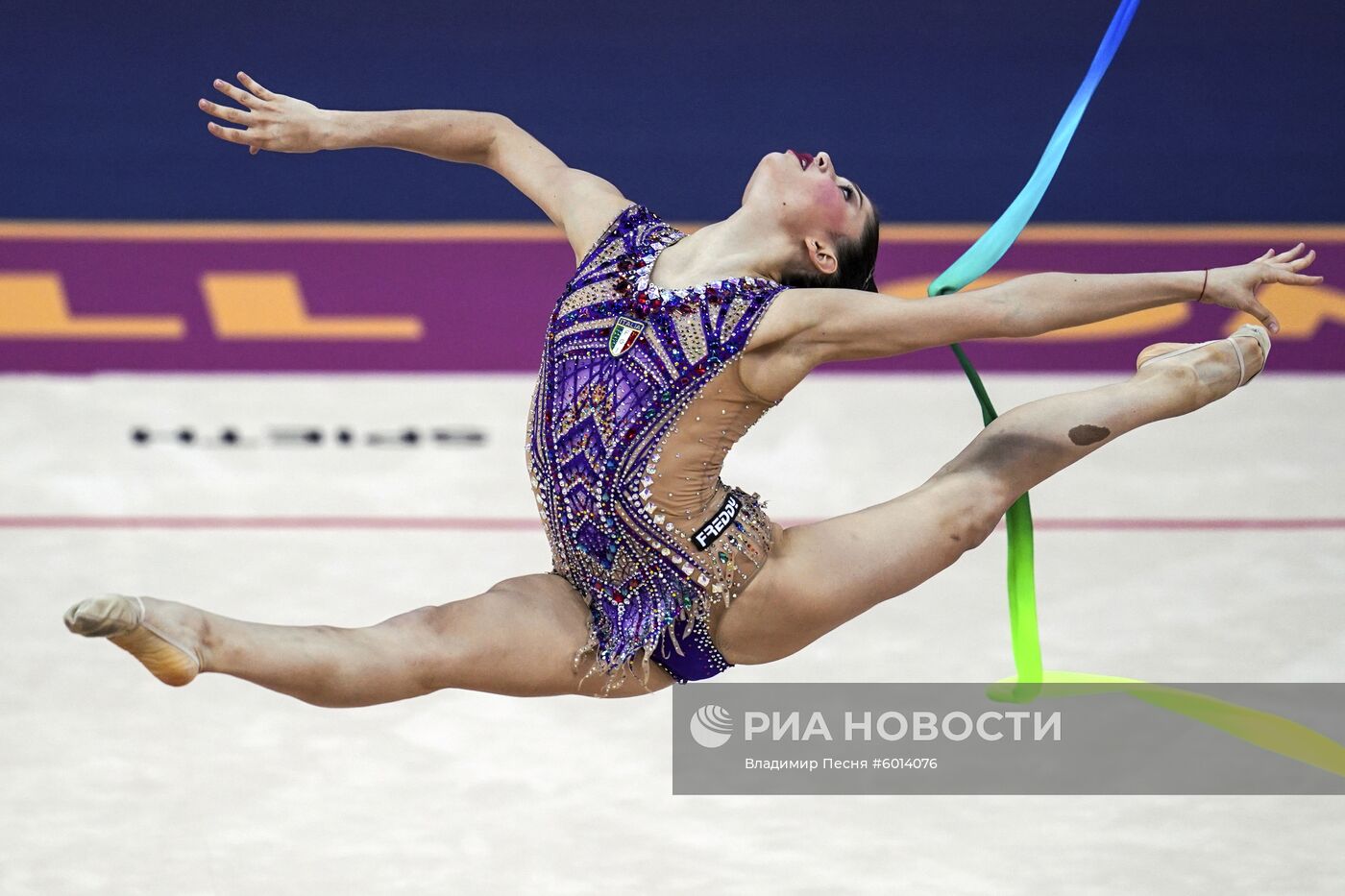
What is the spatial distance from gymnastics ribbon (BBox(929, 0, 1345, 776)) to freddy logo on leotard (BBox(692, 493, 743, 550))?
21.9 inches

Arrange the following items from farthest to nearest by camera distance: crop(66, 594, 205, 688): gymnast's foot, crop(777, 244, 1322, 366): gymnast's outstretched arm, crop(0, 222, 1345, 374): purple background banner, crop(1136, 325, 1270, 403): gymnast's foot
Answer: crop(0, 222, 1345, 374): purple background banner
crop(1136, 325, 1270, 403): gymnast's foot
crop(777, 244, 1322, 366): gymnast's outstretched arm
crop(66, 594, 205, 688): gymnast's foot

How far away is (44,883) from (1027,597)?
2.01 meters

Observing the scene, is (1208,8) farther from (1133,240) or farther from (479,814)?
(479,814)

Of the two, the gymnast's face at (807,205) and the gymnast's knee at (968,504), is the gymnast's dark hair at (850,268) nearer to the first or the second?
the gymnast's face at (807,205)

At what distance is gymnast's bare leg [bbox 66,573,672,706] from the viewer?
2.75 metres

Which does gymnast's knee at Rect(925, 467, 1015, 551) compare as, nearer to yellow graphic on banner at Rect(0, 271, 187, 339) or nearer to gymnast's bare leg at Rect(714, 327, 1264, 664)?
gymnast's bare leg at Rect(714, 327, 1264, 664)

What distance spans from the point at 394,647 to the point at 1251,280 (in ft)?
5.27

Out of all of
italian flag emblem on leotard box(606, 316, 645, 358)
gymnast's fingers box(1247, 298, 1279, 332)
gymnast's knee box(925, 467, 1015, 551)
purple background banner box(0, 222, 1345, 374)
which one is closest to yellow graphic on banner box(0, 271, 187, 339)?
purple background banner box(0, 222, 1345, 374)

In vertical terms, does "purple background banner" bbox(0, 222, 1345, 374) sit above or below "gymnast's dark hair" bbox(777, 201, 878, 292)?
above

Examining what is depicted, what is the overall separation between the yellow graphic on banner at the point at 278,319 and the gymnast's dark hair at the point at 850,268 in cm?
337

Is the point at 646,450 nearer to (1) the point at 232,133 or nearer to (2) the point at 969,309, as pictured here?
(2) the point at 969,309

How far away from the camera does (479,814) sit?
3838mm

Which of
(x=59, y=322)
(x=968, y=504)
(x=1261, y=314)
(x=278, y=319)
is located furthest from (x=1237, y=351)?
(x=59, y=322)

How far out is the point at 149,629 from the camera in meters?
2.70
